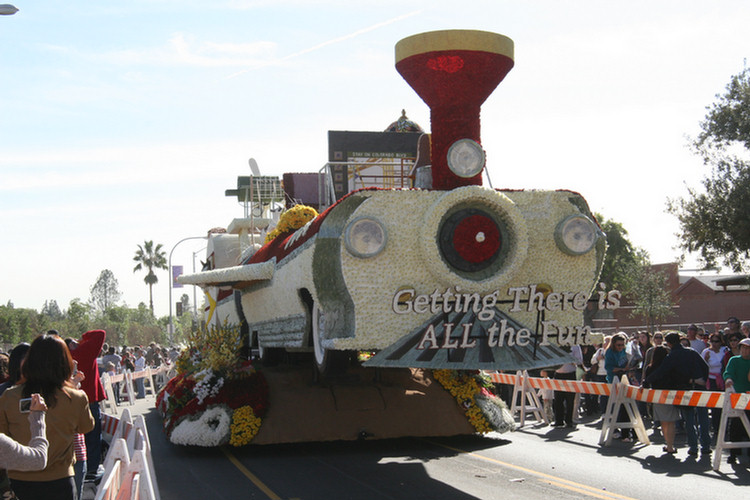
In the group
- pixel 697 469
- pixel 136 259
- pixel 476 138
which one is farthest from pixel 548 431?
pixel 136 259

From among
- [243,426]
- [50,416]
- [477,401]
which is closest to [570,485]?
[477,401]

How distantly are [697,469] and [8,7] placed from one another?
506 inches

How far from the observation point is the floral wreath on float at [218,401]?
42.7ft

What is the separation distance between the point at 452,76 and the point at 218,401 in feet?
21.2

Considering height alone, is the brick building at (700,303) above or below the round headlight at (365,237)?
Answer: below

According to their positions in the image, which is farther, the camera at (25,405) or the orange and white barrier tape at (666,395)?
the orange and white barrier tape at (666,395)

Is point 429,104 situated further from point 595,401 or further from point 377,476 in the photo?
point 595,401

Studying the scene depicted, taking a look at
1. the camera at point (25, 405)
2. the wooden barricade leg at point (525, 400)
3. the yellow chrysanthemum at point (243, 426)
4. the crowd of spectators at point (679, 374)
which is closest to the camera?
the camera at point (25, 405)

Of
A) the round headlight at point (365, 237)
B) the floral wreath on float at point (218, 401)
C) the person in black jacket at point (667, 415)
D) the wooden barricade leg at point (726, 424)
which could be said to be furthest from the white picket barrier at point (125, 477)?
the person in black jacket at point (667, 415)

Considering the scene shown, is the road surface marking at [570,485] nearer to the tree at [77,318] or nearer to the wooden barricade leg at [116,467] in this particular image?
the wooden barricade leg at [116,467]

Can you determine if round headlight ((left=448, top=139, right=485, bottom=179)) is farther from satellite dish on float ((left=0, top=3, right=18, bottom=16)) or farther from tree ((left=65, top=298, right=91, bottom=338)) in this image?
tree ((left=65, top=298, right=91, bottom=338))

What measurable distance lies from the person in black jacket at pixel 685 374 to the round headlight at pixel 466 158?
163 inches

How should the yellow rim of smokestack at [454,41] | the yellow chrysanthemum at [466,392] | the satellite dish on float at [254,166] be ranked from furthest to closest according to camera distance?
the satellite dish on float at [254,166]
the yellow chrysanthemum at [466,392]
the yellow rim of smokestack at [454,41]

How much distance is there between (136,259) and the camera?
93.3 metres
